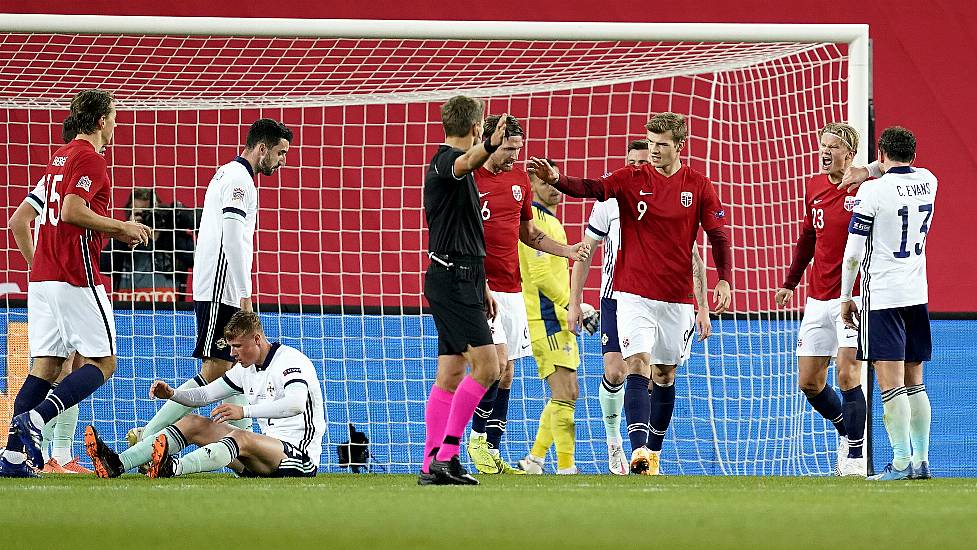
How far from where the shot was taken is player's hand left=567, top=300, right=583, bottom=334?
7.82 metres

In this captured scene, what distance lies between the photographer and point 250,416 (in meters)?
6.58

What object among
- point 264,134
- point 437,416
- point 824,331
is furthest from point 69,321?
point 824,331

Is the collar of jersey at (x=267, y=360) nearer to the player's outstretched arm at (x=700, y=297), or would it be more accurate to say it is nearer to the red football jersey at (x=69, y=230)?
the red football jersey at (x=69, y=230)

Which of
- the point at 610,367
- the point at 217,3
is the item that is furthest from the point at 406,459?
the point at 217,3

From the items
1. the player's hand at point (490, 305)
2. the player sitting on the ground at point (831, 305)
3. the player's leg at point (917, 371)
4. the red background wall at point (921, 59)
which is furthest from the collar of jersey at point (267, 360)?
the red background wall at point (921, 59)

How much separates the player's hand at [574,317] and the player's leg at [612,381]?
208 mm

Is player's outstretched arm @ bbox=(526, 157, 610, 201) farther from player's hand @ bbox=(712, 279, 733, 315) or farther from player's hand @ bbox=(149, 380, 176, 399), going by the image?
player's hand @ bbox=(149, 380, 176, 399)

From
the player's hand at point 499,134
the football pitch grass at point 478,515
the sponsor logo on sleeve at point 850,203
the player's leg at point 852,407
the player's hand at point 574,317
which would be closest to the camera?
the football pitch grass at point 478,515

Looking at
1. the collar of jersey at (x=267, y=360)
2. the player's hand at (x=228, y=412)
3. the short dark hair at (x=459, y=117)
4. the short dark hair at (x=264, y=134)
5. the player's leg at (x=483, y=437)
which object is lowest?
the player's leg at (x=483, y=437)

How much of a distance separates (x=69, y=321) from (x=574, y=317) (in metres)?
2.88

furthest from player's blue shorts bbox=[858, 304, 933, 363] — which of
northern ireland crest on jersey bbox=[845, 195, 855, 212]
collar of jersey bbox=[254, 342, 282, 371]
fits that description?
collar of jersey bbox=[254, 342, 282, 371]

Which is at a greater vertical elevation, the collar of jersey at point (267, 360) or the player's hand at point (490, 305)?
the player's hand at point (490, 305)

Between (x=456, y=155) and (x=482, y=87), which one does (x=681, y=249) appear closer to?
(x=456, y=155)

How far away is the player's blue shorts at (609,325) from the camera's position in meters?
7.38
